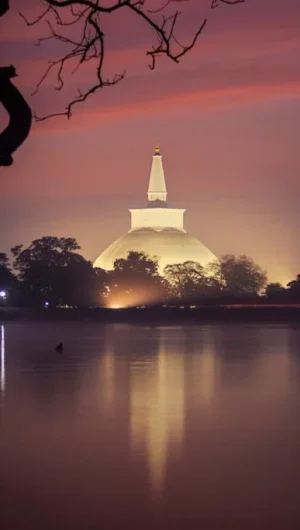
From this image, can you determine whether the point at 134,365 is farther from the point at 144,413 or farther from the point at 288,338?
the point at 288,338

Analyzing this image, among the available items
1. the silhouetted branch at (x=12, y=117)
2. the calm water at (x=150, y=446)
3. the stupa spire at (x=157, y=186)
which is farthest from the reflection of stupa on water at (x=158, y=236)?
the silhouetted branch at (x=12, y=117)

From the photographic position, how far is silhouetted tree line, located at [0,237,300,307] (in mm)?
102250

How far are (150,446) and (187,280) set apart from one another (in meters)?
104

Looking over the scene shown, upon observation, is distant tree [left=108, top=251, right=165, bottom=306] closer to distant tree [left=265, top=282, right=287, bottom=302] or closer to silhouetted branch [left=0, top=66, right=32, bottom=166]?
distant tree [left=265, top=282, right=287, bottom=302]

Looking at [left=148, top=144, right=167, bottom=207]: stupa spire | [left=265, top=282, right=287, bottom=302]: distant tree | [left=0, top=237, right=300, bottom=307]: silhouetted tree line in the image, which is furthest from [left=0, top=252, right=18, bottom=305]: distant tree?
[left=148, top=144, right=167, bottom=207]: stupa spire

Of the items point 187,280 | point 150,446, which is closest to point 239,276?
point 187,280

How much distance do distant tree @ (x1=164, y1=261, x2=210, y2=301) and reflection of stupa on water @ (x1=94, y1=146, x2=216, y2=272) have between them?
782 centimetres

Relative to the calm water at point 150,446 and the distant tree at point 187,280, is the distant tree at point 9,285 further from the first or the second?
the calm water at point 150,446

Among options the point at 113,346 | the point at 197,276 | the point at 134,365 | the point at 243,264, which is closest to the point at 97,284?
the point at 197,276

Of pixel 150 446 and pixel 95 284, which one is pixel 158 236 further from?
pixel 150 446

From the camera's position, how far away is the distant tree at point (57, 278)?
333ft

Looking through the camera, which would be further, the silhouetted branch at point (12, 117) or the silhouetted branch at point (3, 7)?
the silhouetted branch at point (12, 117)

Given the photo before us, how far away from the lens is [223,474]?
1683 centimetres

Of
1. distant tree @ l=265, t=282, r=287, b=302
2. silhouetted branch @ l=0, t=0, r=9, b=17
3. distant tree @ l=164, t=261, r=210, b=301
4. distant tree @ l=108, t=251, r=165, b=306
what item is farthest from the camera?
distant tree @ l=164, t=261, r=210, b=301
